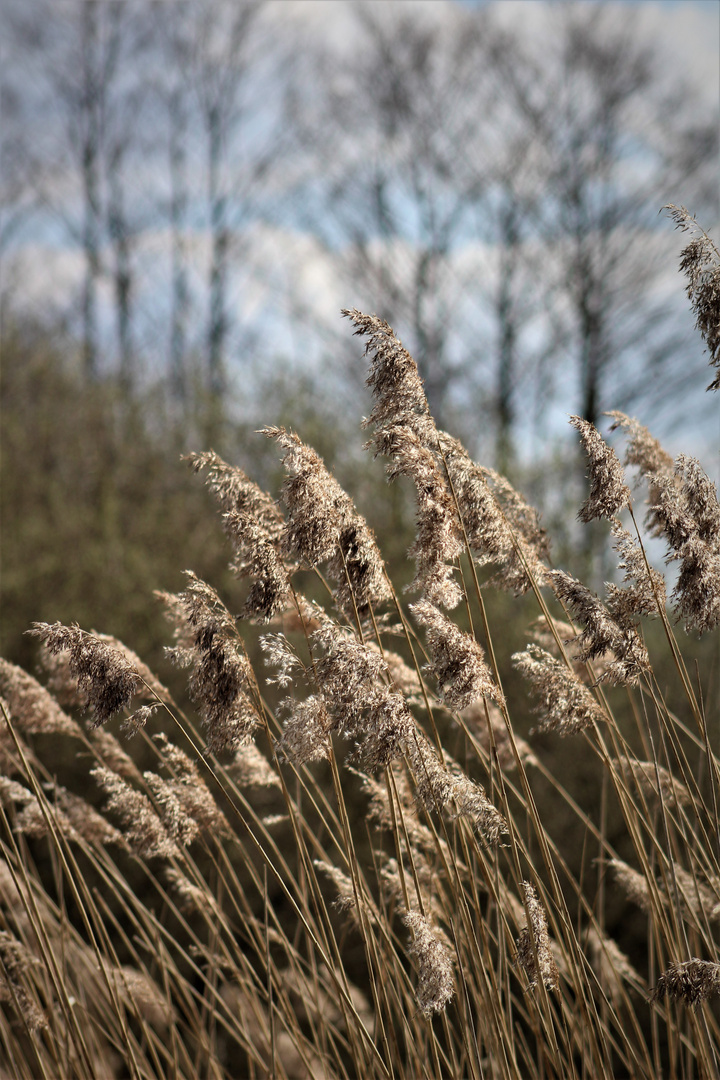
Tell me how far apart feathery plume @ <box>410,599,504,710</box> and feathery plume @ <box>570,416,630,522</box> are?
310 mm

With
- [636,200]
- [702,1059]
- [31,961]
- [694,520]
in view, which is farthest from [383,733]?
[636,200]

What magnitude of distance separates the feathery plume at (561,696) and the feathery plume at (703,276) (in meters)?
0.58

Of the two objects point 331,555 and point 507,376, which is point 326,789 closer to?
point 331,555

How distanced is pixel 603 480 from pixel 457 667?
401 mm

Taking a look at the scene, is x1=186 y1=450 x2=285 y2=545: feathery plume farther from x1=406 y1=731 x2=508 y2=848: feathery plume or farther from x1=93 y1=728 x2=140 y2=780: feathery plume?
x1=93 y1=728 x2=140 y2=780: feathery plume

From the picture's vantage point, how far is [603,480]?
1.41 meters

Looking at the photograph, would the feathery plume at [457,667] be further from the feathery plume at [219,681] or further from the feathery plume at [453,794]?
the feathery plume at [219,681]

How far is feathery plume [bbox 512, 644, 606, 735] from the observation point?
1478 millimetres

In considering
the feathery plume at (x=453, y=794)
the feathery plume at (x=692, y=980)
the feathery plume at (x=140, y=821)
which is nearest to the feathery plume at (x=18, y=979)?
the feathery plume at (x=140, y=821)

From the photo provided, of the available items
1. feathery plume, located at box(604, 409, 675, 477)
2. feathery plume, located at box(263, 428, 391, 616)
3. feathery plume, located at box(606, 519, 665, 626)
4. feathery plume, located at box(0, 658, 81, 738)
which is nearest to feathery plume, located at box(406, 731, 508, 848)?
feathery plume, located at box(263, 428, 391, 616)

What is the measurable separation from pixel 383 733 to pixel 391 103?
8.84 metres

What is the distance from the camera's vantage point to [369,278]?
8.65 metres

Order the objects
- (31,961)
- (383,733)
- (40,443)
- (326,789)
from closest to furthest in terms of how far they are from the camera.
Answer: (383,733)
(31,961)
(326,789)
(40,443)

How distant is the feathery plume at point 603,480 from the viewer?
141 cm
